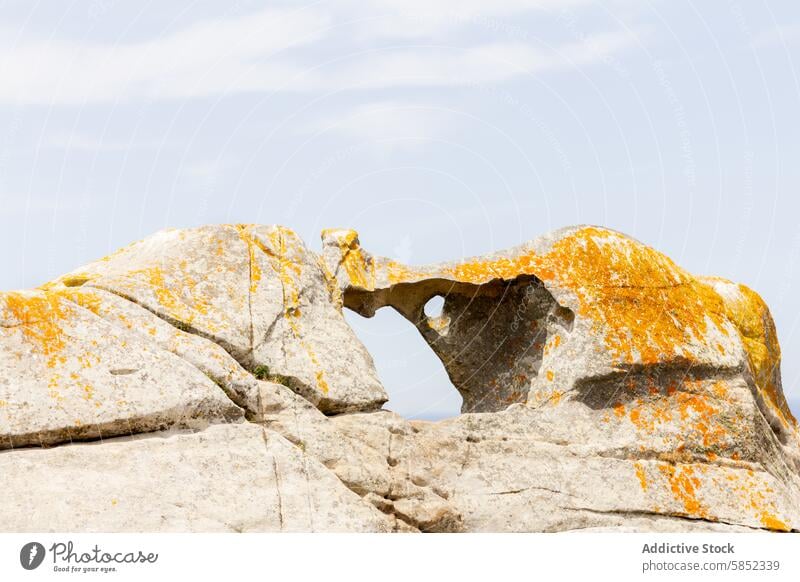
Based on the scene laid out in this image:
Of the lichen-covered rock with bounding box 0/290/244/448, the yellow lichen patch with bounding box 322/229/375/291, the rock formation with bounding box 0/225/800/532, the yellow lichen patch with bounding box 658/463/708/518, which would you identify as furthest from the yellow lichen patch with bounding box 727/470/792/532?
the lichen-covered rock with bounding box 0/290/244/448

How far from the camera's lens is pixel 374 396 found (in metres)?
17.5

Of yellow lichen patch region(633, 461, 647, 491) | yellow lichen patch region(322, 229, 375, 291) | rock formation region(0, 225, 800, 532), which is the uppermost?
yellow lichen patch region(322, 229, 375, 291)

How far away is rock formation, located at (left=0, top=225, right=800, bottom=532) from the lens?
15.1 metres

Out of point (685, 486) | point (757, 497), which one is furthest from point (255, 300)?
point (757, 497)

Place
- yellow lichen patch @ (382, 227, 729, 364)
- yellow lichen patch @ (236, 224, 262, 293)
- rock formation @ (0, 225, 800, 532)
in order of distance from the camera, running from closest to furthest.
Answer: rock formation @ (0, 225, 800, 532), yellow lichen patch @ (236, 224, 262, 293), yellow lichen patch @ (382, 227, 729, 364)

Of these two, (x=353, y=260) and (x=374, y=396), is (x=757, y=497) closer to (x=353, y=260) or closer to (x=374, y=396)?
(x=374, y=396)

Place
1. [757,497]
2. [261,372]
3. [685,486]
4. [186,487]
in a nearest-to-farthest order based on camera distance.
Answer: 1. [186,487]
2. [261,372]
3. [685,486]
4. [757,497]

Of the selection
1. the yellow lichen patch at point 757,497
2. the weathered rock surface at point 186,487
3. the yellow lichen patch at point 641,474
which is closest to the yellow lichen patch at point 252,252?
the weathered rock surface at point 186,487

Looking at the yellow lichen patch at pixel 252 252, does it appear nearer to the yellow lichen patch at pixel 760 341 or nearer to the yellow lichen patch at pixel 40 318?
the yellow lichen patch at pixel 40 318


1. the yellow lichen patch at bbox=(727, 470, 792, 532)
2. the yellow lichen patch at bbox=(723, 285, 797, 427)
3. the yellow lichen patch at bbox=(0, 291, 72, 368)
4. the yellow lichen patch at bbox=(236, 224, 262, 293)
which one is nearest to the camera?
the yellow lichen patch at bbox=(0, 291, 72, 368)

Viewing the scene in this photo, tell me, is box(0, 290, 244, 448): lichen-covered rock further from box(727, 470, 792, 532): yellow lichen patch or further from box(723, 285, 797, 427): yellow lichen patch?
box(723, 285, 797, 427): yellow lichen patch

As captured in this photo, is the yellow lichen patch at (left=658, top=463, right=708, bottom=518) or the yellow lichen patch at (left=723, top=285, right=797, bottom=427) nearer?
the yellow lichen patch at (left=658, top=463, right=708, bottom=518)

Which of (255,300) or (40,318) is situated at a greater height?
(255,300)
